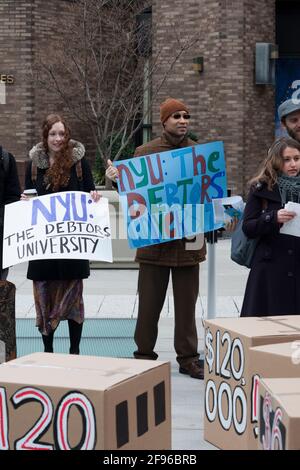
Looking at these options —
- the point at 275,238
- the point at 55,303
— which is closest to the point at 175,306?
the point at 55,303

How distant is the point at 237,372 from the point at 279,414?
4.07ft

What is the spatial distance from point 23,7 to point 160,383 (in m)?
16.2

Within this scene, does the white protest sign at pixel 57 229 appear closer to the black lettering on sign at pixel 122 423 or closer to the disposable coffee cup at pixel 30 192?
the disposable coffee cup at pixel 30 192

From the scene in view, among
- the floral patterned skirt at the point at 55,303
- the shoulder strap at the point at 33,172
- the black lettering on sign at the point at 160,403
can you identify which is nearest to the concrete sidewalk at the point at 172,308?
the floral patterned skirt at the point at 55,303

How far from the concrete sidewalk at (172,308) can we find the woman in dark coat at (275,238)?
747mm

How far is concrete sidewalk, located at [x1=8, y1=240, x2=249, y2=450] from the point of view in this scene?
536 cm

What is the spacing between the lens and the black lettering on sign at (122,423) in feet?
10.8

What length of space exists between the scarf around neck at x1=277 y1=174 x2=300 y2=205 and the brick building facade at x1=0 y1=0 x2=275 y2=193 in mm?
12103

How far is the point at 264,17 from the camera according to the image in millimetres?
17797

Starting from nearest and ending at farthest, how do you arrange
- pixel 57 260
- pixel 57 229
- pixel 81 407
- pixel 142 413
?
pixel 81 407
pixel 142 413
pixel 57 229
pixel 57 260

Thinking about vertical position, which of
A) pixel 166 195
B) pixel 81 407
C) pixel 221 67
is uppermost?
pixel 221 67

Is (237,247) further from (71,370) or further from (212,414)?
(71,370)

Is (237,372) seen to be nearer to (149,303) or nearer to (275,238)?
(275,238)

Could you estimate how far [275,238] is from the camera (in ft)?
18.6
